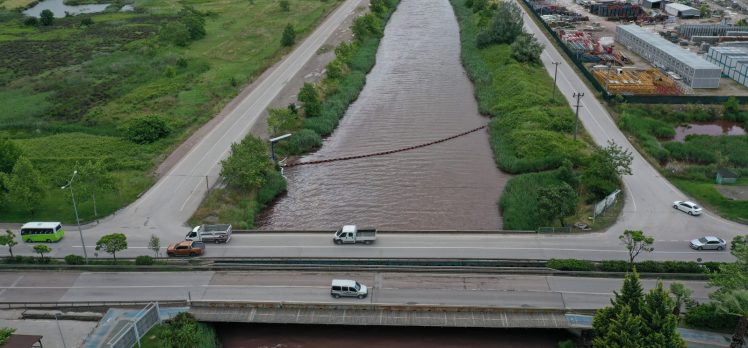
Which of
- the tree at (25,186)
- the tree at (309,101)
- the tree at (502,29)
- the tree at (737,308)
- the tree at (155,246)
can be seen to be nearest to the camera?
the tree at (737,308)

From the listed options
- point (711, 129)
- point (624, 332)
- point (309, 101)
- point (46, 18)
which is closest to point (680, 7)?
point (711, 129)

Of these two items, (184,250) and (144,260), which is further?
(184,250)

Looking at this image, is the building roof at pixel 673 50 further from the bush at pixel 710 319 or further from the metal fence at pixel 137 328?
the metal fence at pixel 137 328

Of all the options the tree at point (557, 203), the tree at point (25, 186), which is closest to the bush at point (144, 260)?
the tree at point (25, 186)

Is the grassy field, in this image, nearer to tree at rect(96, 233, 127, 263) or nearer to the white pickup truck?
tree at rect(96, 233, 127, 263)

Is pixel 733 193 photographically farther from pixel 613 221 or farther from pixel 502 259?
pixel 502 259

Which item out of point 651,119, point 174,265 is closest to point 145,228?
point 174,265

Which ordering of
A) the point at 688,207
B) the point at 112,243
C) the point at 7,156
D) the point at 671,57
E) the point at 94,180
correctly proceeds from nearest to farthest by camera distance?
1. the point at 112,243
2. the point at 688,207
3. the point at 94,180
4. the point at 7,156
5. the point at 671,57

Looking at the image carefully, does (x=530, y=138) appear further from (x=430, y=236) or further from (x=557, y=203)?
(x=430, y=236)
